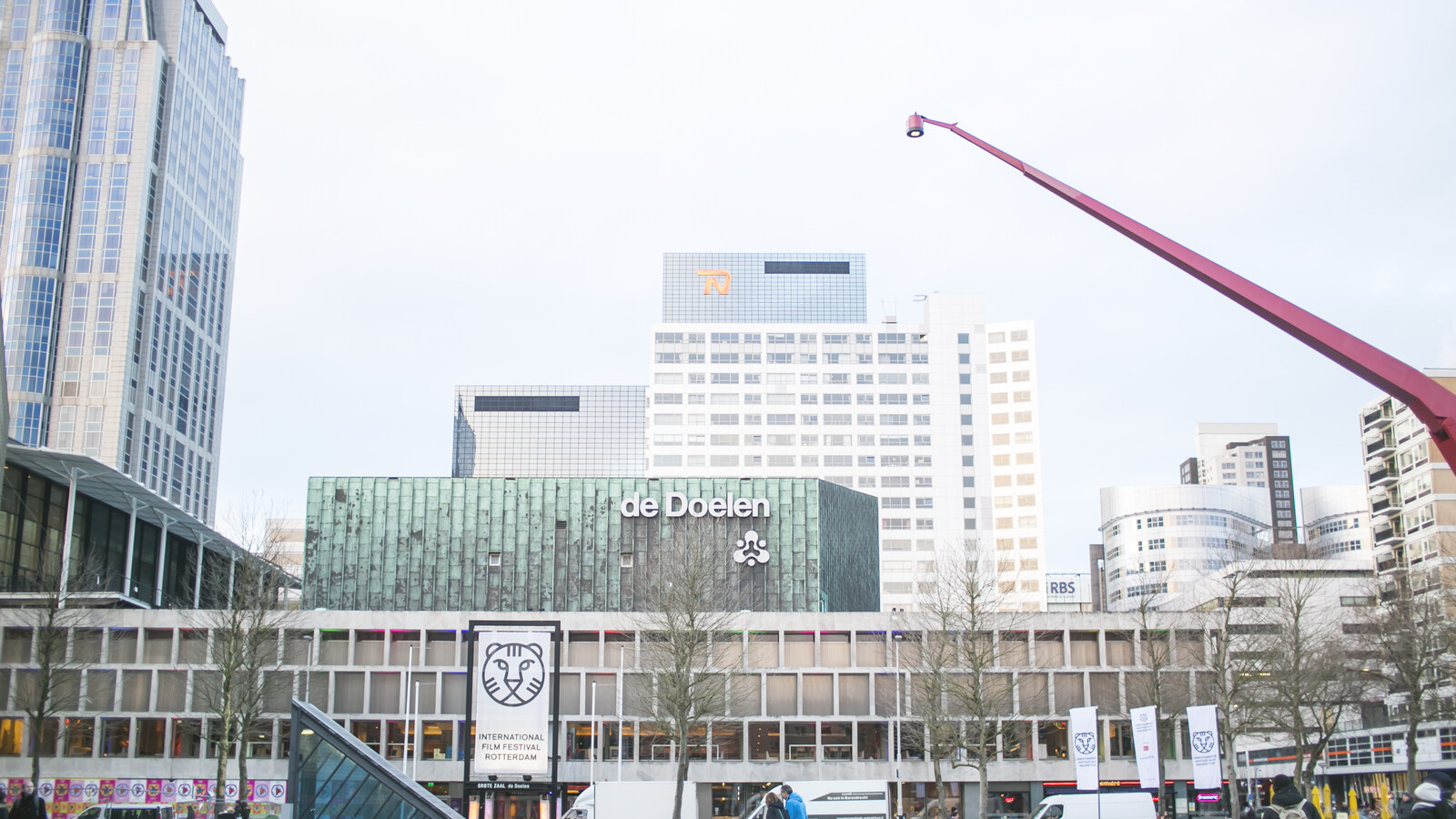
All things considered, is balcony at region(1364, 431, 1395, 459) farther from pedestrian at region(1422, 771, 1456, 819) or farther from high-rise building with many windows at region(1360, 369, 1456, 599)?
pedestrian at region(1422, 771, 1456, 819)

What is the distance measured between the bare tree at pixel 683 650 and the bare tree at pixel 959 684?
32.1 ft

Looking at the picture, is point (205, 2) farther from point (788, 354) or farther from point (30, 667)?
point (30, 667)

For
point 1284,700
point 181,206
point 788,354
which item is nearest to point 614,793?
point 1284,700

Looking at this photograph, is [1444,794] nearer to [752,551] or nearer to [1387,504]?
[752,551]

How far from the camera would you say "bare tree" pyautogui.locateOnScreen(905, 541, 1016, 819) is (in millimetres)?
54347

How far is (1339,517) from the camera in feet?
632

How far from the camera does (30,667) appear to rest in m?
64.9

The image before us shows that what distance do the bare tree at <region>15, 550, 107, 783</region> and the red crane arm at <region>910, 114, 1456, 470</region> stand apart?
154 ft

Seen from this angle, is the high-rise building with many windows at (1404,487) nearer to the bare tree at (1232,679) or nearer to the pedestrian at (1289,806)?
the bare tree at (1232,679)

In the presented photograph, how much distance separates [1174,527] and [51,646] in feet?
515

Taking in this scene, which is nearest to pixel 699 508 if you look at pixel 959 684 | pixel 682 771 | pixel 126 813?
pixel 959 684

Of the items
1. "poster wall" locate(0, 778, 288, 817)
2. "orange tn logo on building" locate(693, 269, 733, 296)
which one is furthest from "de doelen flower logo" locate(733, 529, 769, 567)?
"orange tn logo on building" locate(693, 269, 733, 296)

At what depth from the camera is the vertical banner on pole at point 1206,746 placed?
112 feet

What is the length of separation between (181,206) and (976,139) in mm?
143587
